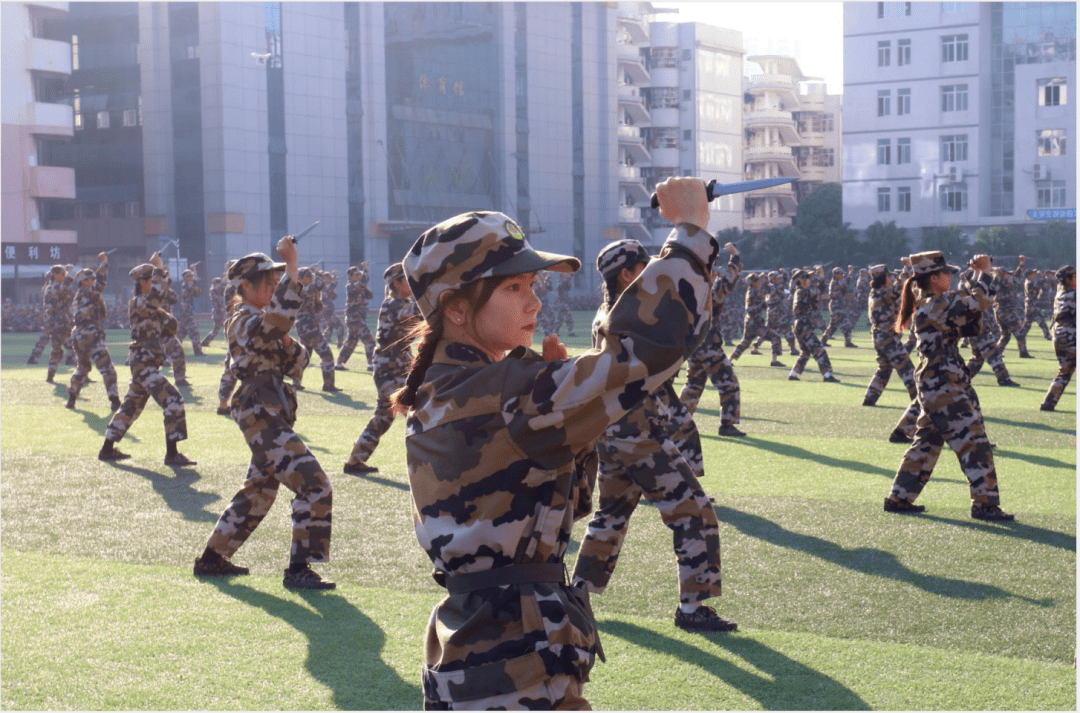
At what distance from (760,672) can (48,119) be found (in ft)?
196

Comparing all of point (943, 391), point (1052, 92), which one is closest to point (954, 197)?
point (1052, 92)

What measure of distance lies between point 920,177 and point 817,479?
209ft

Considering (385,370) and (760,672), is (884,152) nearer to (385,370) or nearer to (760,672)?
(385,370)

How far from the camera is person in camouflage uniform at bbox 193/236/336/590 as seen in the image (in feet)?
23.1

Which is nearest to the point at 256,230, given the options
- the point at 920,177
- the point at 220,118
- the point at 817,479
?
the point at 220,118

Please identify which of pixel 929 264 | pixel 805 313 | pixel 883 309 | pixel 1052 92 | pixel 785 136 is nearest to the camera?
pixel 929 264

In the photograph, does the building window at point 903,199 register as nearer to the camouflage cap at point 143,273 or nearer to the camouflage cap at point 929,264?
the camouflage cap at point 143,273

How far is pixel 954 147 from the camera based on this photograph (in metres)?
69.1

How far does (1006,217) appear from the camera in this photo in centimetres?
6725

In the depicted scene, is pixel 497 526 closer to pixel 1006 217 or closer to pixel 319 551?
pixel 319 551

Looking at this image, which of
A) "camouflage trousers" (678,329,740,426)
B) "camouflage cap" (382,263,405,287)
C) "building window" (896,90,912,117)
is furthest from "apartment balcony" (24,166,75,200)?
"camouflage trousers" (678,329,740,426)

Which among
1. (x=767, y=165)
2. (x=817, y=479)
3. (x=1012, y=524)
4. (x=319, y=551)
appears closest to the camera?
(x=319, y=551)

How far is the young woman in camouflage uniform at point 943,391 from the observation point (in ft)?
28.5

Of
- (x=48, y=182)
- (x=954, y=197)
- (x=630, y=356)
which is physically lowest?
(x=630, y=356)
